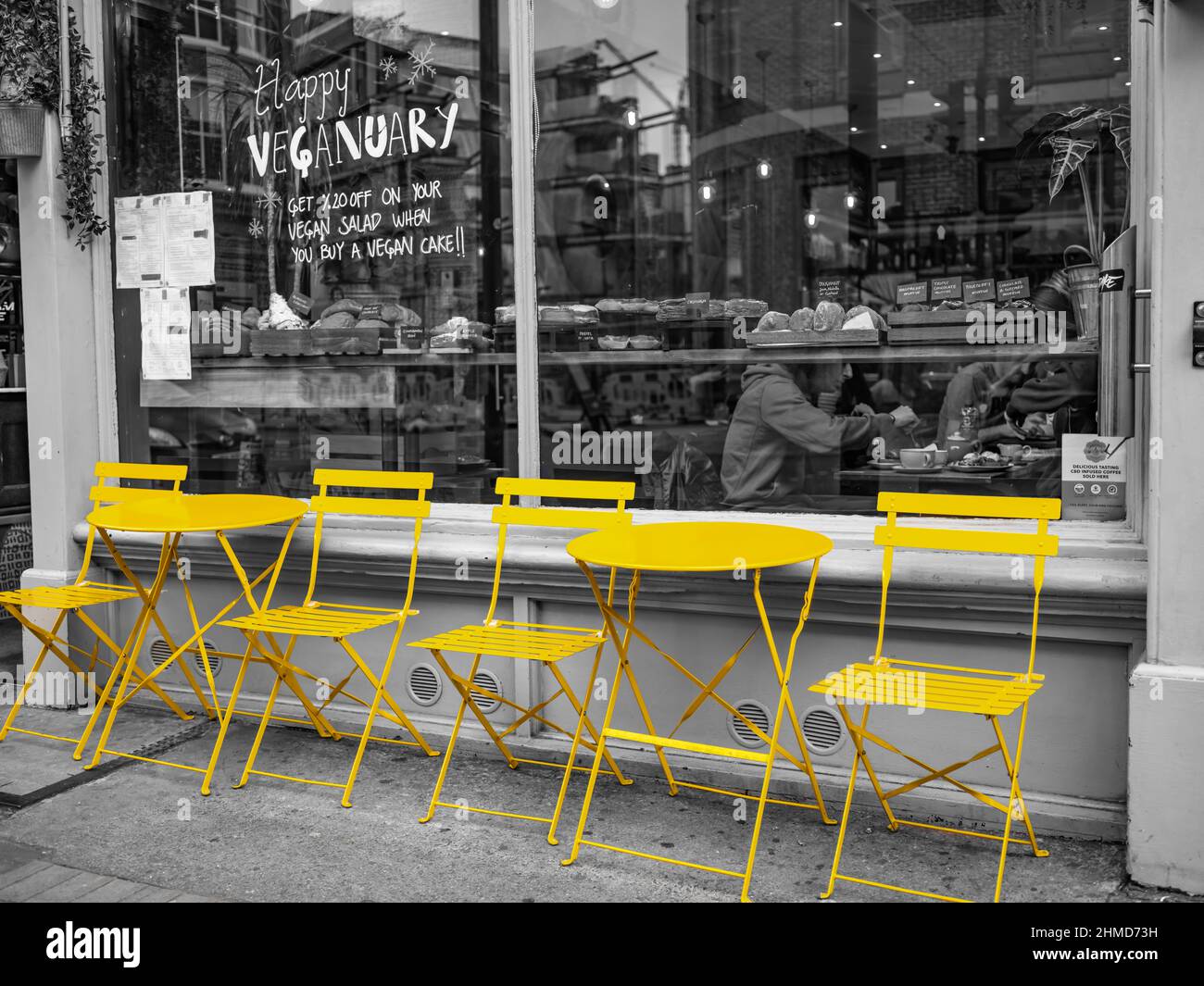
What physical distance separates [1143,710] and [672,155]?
18.2ft

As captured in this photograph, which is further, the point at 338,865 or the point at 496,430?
the point at 496,430

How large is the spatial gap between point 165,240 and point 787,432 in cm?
305

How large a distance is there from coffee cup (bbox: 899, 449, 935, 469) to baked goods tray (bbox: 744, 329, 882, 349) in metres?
0.46

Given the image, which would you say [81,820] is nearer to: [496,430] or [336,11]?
[496,430]

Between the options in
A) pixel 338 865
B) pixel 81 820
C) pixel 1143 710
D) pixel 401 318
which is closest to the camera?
pixel 1143 710

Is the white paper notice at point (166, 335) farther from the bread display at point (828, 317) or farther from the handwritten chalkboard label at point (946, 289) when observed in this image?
the handwritten chalkboard label at point (946, 289)

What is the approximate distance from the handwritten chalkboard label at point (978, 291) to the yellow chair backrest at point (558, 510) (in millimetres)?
1687

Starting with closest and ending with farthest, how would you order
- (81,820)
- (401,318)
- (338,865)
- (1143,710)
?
(1143,710) < (338,865) < (81,820) < (401,318)

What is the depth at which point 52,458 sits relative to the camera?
18.5 ft

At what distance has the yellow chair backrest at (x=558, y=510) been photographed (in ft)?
14.7

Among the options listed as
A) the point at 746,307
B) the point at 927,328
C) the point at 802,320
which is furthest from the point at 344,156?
the point at 927,328

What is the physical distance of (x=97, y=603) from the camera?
5.07m

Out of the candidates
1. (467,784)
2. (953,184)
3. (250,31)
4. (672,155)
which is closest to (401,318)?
(250,31)
